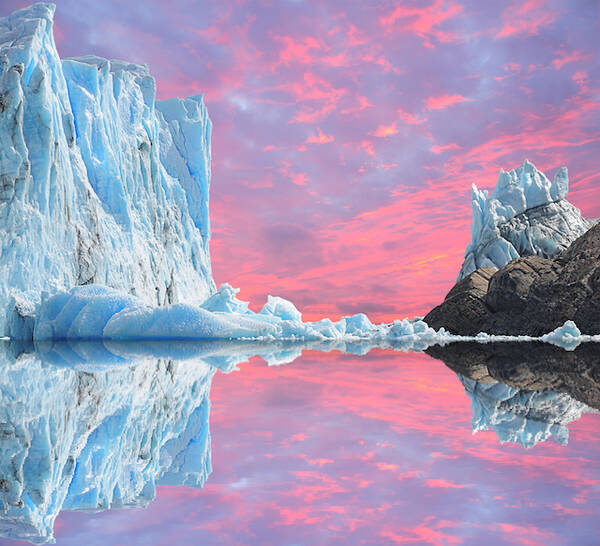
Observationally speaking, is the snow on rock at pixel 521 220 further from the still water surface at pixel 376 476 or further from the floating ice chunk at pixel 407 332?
the still water surface at pixel 376 476

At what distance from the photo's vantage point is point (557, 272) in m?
16.3

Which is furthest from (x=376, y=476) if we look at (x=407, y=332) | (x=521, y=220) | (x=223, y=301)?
(x=521, y=220)

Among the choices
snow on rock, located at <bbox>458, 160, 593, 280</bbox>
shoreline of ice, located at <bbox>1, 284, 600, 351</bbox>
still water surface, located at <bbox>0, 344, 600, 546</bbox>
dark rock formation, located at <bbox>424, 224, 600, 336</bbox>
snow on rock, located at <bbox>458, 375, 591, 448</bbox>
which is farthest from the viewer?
snow on rock, located at <bbox>458, 160, 593, 280</bbox>

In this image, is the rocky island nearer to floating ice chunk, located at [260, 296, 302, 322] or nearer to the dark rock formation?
the dark rock formation

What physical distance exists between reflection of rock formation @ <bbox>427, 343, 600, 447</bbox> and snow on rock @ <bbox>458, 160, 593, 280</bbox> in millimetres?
22413

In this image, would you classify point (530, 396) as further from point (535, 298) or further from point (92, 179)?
point (92, 179)

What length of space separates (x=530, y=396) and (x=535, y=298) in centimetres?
1374

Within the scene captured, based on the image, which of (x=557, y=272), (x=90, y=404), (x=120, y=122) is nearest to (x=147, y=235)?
(x=120, y=122)

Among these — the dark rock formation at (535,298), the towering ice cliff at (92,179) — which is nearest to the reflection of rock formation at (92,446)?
the dark rock formation at (535,298)

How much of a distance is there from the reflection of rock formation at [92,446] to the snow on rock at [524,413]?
1.46 metres

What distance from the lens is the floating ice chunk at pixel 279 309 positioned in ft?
84.2

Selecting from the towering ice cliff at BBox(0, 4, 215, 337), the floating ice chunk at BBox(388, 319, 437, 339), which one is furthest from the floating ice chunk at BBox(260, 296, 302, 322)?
the floating ice chunk at BBox(388, 319, 437, 339)

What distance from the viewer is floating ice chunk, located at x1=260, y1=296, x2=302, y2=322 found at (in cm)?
2567

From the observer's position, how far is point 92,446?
258cm
